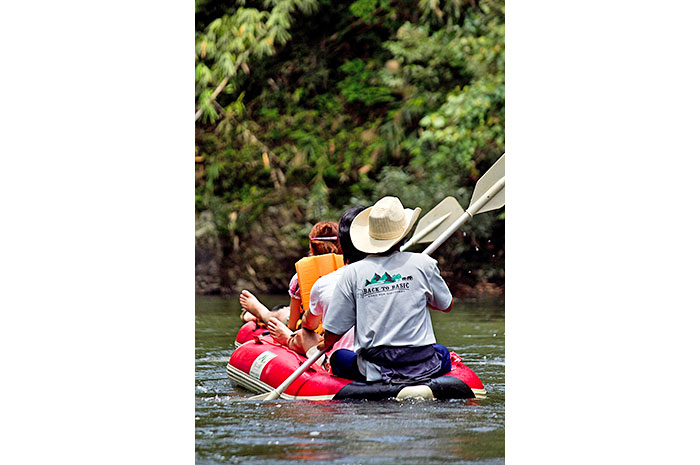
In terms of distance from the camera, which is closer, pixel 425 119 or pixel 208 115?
pixel 208 115

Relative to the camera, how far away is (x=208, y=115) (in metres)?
8.09

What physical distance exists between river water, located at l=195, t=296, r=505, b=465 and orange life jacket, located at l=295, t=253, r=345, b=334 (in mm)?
500

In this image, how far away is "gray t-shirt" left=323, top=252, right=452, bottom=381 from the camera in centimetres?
341

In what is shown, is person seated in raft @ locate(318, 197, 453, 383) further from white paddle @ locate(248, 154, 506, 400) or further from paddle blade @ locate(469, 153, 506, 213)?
paddle blade @ locate(469, 153, 506, 213)

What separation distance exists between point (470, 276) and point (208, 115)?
3073mm

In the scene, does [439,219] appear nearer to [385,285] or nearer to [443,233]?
[443,233]

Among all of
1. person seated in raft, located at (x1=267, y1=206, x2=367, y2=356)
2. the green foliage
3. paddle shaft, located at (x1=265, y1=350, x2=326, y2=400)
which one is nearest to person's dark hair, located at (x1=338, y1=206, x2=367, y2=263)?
person seated in raft, located at (x1=267, y1=206, x2=367, y2=356)

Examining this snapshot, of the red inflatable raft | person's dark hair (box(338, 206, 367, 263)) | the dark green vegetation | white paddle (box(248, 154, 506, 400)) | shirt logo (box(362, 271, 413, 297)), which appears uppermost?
the dark green vegetation

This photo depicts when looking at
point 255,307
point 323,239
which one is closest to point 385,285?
point 323,239

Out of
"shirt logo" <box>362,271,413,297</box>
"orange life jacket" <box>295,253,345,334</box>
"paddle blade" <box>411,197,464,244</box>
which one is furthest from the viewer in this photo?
"paddle blade" <box>411,197,464,244</box>

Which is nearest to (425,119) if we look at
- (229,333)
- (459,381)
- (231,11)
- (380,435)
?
(231,11)

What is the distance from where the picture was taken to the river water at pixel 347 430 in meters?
2.87

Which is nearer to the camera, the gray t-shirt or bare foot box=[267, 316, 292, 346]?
the gray t-shirt
